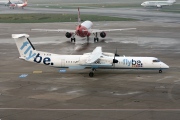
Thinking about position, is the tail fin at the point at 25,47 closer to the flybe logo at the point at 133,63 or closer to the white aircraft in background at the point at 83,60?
the white aircraft in background at the point at 83,60

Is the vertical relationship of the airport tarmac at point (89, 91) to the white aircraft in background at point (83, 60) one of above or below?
below

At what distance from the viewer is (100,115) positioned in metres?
38.1

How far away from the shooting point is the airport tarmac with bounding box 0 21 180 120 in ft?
128

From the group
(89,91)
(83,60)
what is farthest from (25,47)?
(89,91)

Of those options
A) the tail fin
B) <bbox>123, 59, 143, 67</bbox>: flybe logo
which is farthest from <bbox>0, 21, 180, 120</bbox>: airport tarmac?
the tail fin

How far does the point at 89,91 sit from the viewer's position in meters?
48.0

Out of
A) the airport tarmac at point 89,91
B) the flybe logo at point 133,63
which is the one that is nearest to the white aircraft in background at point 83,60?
the flybe logo at point 133,63

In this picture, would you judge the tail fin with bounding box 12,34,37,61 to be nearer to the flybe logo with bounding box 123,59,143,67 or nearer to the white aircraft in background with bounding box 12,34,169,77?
the white aircraft in background with bounding box 12,34,169,77

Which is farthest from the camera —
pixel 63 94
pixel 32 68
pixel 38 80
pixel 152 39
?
pixel 152 39

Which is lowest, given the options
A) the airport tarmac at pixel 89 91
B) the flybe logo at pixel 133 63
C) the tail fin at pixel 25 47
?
the airport tarmac at pixel 89 91

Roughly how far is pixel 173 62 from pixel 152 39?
1136 inches

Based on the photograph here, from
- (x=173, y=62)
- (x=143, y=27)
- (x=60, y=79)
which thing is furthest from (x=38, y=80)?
(x=143, y=27)

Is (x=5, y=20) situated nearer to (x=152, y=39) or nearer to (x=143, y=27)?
(x=143, y=27)

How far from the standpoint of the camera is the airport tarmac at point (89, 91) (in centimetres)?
3897
